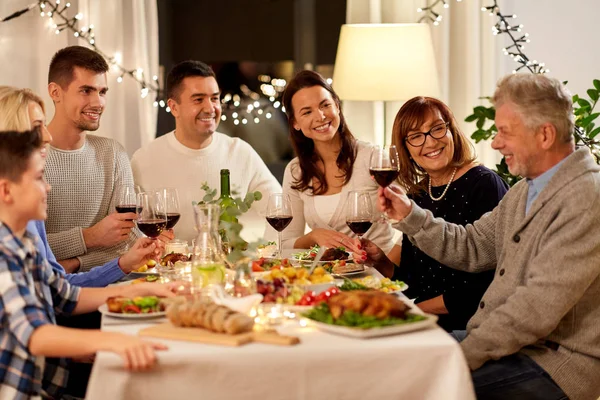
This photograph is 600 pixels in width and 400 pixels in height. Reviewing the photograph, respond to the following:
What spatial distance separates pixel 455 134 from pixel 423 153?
14 centimetres

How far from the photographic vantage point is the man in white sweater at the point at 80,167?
3477 mm

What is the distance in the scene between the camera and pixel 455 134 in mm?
3113

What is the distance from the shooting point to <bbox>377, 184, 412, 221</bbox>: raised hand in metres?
2.65

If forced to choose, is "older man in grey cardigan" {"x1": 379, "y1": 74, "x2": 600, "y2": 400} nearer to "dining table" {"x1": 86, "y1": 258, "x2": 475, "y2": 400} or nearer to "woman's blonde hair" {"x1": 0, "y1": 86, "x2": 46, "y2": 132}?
"dining table" {"x1": 86, "y1": 258, "x2": 475, "y2": 400}

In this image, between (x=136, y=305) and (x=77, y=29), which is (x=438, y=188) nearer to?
(x=136, y=305)

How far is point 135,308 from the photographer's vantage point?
6.83 ft

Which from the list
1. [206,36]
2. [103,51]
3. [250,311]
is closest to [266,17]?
[206,36]

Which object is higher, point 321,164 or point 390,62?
point 390,62

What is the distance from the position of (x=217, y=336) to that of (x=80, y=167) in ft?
6.71

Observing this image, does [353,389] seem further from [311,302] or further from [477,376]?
[477,376]

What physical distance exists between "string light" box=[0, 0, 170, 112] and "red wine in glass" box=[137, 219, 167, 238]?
1.92 m

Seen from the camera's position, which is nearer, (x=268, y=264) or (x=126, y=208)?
(x=268, y=264)

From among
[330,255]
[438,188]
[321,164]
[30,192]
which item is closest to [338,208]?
[321,164]

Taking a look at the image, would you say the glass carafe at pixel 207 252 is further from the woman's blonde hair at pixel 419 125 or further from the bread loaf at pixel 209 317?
the woman's blonde hair at pixel 419 125
